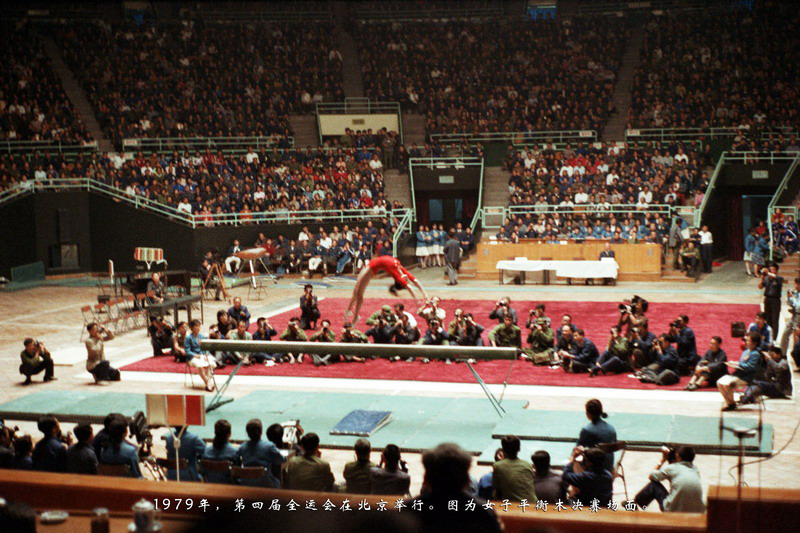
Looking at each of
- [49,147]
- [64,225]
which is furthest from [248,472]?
[49,147]

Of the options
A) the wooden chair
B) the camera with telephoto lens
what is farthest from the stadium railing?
the wooden chair

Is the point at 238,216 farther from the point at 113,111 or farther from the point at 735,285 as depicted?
the point at 735,285

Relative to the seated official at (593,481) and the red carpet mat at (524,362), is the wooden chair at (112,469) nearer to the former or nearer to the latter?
the seated official at (593,481)

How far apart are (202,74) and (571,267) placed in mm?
22545

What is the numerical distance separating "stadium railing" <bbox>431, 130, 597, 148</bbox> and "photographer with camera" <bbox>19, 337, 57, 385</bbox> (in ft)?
80.1

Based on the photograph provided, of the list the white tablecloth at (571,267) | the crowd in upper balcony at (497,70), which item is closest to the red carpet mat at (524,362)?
the white tablecloth at (571,267)

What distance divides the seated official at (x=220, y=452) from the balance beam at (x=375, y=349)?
4322 millimetres

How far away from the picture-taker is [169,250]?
105 ft

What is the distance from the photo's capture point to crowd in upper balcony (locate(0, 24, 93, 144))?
36406mm

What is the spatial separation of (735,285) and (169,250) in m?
19.9

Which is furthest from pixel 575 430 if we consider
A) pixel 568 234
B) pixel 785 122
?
pixel 785 122

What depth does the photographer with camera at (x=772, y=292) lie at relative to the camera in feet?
55.8

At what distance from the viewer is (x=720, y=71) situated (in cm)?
3794

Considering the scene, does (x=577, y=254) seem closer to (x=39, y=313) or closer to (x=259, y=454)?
(x=39, y=313)
